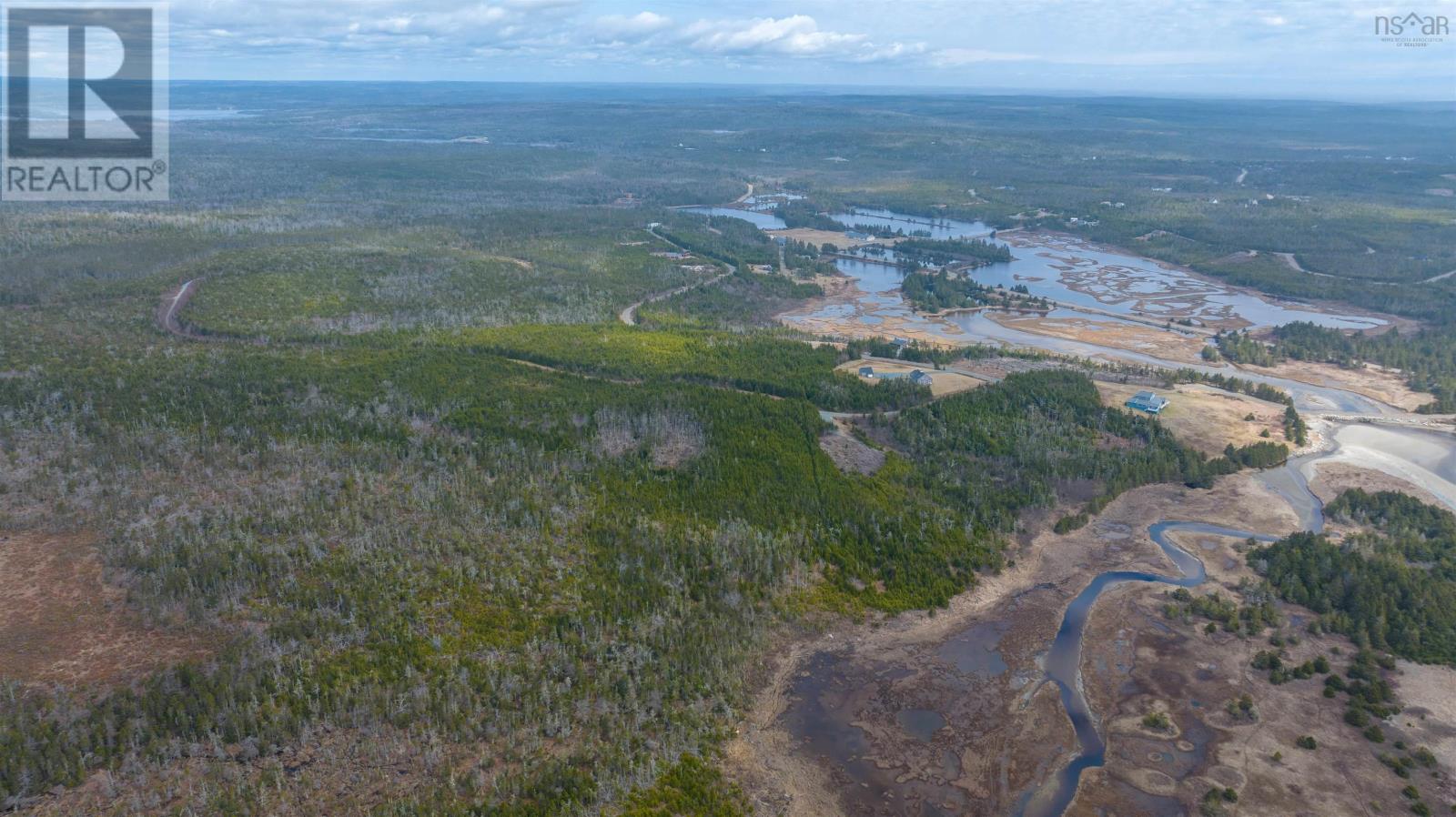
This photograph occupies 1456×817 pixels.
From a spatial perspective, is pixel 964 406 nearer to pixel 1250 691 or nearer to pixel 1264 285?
pixel 1250 691

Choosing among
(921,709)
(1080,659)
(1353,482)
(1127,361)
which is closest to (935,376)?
(1127,361)

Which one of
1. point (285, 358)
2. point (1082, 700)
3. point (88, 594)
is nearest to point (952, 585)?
point (1082, 700)

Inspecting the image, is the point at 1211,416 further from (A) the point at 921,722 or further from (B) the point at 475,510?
(B) the point at 475,510

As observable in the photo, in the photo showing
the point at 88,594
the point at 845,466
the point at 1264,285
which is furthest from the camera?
the point at 1264,285

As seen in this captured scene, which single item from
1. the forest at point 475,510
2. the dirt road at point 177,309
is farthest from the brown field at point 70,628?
the dirt road at point 177,309

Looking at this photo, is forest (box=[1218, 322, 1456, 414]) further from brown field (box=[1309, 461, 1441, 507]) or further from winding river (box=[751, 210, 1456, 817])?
brown field (box=[1309, 461, 1441, 507])
